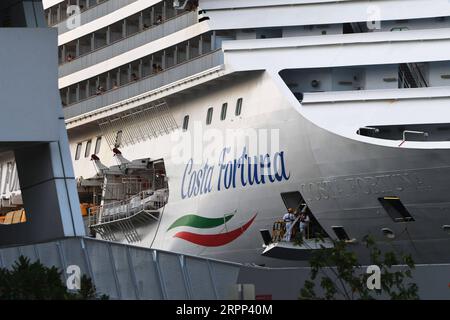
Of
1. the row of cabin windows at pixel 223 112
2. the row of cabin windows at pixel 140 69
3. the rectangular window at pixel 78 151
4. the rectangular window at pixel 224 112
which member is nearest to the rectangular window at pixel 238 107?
the row of cabin windows at pixel 223 112

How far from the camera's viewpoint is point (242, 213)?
36.4 m

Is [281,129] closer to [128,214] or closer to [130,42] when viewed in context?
[128,214]

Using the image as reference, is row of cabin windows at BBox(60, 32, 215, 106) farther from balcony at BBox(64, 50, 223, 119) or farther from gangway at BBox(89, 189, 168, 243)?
gangway at BBox(89, 189, 168, 243)

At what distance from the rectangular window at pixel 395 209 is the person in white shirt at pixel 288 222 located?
258 cm

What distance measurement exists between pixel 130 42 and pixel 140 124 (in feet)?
10.9

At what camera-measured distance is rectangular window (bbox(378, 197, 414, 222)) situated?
107 ft

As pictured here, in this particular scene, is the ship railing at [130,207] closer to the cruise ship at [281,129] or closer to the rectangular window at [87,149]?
the cruise ship at [281,129]

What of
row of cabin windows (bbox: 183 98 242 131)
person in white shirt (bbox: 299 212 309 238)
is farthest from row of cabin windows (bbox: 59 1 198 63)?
person in white shirt (bbox: 299 212 309 238)

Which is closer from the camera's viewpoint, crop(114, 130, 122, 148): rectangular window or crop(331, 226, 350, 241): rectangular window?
crop(331, 226, 350, 241): rectangular window

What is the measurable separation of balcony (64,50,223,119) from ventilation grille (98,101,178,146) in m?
0.54

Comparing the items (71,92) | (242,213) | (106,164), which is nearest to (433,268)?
(242,213)

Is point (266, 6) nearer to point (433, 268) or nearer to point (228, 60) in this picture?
point (228, 60)

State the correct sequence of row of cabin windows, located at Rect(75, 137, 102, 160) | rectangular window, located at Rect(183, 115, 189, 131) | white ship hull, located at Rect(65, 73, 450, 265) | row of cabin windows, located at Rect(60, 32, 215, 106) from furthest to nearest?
row of cabin windows, located at Rect(75, 137, 102, 160)
row of cabin windows, located at Rect(60, 32, 215, 106)
rectangular window, located at Rect(183, 115, 189, 131)
white ship hull, located at Rect(65, 73, 450, 265)

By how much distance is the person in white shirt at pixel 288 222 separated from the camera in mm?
34344
